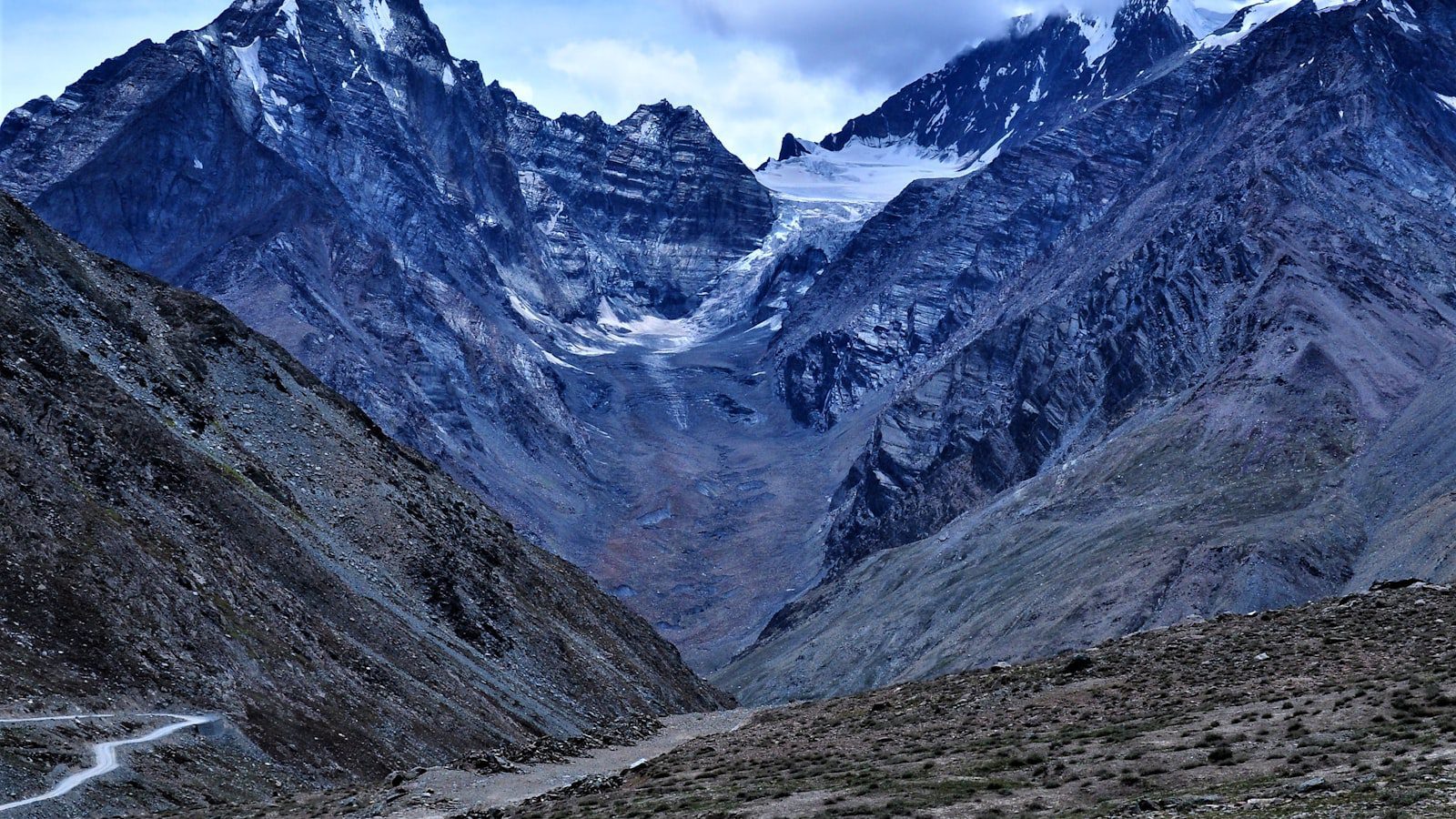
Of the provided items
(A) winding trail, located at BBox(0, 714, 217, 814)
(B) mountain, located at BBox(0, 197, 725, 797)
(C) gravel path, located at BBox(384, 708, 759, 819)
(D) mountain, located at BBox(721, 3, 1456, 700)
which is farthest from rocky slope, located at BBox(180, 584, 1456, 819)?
(D) mountain, located at BBox(721, 3, 1456, 700)

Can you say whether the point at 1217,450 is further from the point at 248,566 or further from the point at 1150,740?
the point at 1150,740

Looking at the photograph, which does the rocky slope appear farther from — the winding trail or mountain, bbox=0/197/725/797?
mountain, bbox=0/197/725/797

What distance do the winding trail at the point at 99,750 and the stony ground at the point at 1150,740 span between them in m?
11.1

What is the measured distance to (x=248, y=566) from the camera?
62.0 meters

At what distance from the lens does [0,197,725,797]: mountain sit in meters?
49.0

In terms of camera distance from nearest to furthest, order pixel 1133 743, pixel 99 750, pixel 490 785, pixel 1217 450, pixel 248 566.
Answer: pixel 1133 743 < pixel 99 750 < pixel 490 785 < pixel 248 566 < pixel 1217 450

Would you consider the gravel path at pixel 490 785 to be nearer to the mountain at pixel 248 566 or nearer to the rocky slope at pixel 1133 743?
the rocky slope at pixel 1133 743

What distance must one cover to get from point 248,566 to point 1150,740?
39799mm

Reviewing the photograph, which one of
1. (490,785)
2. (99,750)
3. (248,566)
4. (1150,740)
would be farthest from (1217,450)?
(99,750)

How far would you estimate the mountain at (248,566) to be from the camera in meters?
49.0

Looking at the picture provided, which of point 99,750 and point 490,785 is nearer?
point 99,750

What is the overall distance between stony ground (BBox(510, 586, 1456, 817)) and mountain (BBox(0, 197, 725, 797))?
15.7 meters

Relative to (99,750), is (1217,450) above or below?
below

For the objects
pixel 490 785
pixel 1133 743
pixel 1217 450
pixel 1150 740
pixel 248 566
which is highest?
pixel 248 566
